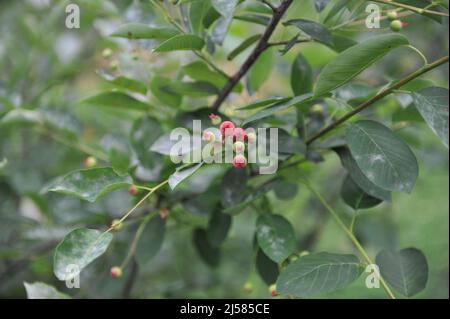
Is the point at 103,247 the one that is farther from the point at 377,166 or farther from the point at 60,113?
the point at 60,113

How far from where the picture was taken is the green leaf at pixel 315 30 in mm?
828

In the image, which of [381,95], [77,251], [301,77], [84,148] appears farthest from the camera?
[84,148]

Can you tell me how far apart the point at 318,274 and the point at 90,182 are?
1.09 feet

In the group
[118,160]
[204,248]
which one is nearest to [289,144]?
[118,160]

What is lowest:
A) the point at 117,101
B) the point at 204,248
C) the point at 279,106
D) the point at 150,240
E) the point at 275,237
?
the point at 204,248

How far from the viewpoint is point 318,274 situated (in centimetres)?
79

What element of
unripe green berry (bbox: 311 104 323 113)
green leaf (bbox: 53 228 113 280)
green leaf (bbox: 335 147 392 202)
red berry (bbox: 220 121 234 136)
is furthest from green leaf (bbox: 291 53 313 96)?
green leaf (bbox: 53 228 113 280)

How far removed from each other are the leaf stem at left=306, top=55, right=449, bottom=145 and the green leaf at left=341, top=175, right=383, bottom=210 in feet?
0.36

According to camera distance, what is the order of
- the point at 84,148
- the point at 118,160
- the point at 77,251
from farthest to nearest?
the point at 84,148
the point at 118,160
the point at 77,251

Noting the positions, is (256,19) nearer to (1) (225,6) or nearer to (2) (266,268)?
(1) (225,6)

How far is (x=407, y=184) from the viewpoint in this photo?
0.76 metres

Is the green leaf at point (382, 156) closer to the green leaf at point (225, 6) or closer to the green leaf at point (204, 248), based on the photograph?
the green leaf at point (225, 6)

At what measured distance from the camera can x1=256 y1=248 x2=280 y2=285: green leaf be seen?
98 centimetres

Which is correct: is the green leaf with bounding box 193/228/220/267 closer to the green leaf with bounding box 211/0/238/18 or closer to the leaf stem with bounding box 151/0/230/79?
the leaf stem with bounding box 151/0/230/79
